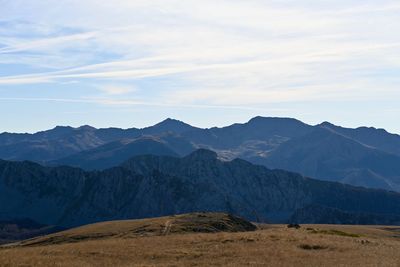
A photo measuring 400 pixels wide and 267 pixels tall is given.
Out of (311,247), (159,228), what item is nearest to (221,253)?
(311,247)

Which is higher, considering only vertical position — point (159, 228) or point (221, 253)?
point (221, 253)

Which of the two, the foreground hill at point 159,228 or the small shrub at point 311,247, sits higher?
the small shrub at point 311,247

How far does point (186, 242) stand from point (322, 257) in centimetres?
1370

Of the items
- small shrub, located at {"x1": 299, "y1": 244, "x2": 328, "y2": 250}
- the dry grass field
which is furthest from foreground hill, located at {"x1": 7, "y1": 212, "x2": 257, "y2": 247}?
small shrub, located at {"x1": 299, "y1": 244, "x2": 328, "y2": 250}

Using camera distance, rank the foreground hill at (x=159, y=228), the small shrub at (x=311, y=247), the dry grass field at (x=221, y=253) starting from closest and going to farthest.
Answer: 1. the dry grass field at (x=221, y=253)
2. the small shrub at (x=311, y=247)
3. the foreground hill at (x=159, y=228)

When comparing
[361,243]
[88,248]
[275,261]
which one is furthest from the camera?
[361,243]

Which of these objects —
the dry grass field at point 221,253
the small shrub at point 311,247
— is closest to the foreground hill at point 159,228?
the dry grass field at point 221,253

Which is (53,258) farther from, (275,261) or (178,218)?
(178,218)

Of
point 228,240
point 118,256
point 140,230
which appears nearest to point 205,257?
point 118,256

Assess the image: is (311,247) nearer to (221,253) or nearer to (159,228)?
(221,253)

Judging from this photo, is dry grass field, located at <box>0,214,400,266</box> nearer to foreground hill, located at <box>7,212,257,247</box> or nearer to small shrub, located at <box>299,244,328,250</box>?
small shrub, located at <box>299,244,328,250</box>

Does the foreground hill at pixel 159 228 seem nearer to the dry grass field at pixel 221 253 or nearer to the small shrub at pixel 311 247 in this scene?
the dry grass field at pixel 221 253

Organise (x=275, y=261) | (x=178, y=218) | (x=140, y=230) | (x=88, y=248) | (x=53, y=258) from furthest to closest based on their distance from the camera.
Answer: (x=178, y=218), (x=140, y=230), (x=88, y=248), (x=53, y=258), (x=275, y=261)

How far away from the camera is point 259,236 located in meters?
54.2
